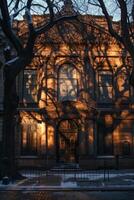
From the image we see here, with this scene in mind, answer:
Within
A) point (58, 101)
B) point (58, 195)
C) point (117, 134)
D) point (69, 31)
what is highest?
point (69, 31)

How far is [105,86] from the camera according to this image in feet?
104

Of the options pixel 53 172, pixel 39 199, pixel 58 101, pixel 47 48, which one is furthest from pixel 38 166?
pixel 39 199

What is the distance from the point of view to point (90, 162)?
99.0 ft

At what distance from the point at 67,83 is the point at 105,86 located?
9.51ft

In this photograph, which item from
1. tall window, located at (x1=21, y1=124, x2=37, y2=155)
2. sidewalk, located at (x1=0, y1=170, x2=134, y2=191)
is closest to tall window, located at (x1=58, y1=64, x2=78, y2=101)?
tall window, located at (x1=21, y1=124, x2=37, y2=155)

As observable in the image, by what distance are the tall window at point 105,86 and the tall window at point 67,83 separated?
1839 mm

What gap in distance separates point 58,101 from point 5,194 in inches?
556

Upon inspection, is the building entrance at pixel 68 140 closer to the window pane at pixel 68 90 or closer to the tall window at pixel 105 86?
the window pane at pixel 68 90

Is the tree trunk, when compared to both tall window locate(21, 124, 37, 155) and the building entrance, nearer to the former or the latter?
tall window locate(21, 124, 37, 155)

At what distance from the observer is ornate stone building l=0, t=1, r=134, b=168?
30.5 meters

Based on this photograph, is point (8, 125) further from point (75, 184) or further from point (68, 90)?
point (68, 90)

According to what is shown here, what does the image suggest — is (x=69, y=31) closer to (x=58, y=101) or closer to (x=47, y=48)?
(x=47, y=48)

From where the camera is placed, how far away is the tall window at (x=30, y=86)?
1235 inches

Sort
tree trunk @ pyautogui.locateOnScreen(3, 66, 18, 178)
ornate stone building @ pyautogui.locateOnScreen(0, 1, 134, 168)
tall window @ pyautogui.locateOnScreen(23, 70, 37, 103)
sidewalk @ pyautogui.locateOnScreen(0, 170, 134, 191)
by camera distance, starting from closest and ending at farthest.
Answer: sidewalk @ pyautogui.locateOnScreen(0, 170, 134, 191) < tree trunk @ pyautogui.locateOnScreen(3, 66, 18, 178) < ornate stone building @ pyautogui.locateOnScreen(0, 1, 134, 168) < tall window @ pyautogui.locateOnScreen(23, 70, 37, 103)
